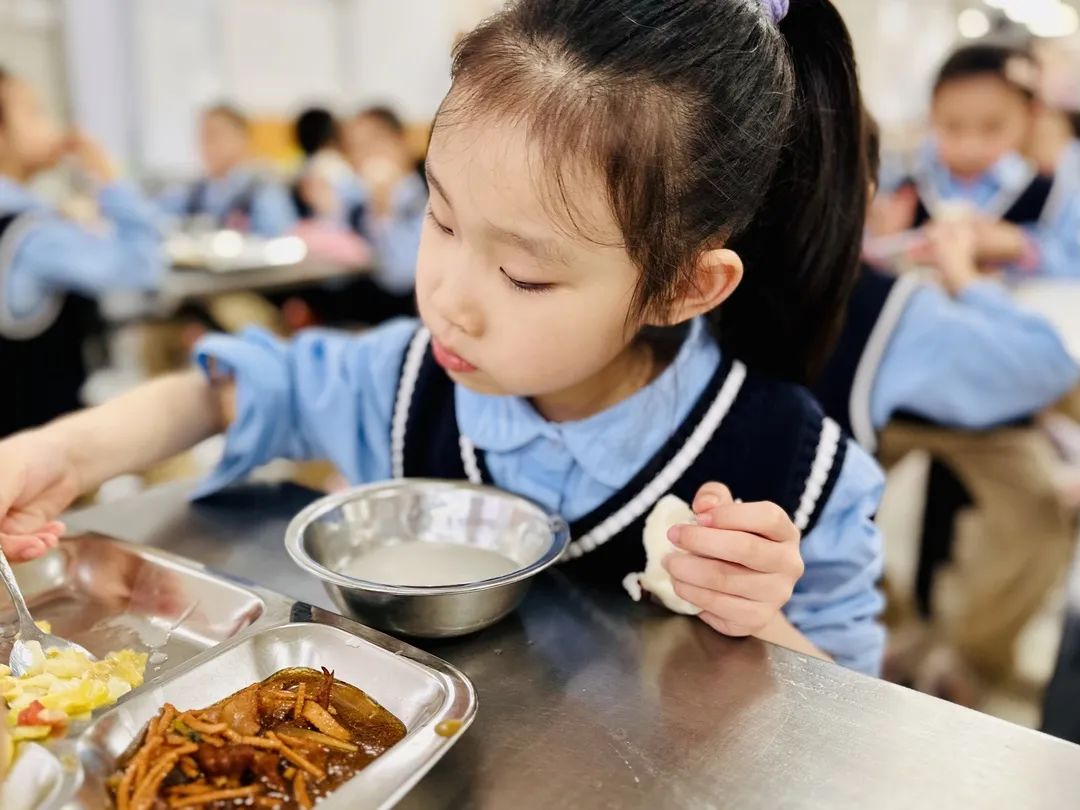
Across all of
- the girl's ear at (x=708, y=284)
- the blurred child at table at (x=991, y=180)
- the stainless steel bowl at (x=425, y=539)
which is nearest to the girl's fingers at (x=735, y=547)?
the stainless steel bowl at (x=425, y=539)

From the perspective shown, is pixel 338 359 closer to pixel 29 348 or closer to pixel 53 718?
pixel 53 718

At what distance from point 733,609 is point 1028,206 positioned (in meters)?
2.77

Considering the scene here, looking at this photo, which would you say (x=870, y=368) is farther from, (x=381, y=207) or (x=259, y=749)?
(x=381, y=207)

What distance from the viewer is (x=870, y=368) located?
4.33 ft

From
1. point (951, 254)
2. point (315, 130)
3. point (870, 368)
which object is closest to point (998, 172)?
point (951, 254)

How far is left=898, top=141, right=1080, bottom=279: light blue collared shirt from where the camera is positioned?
2.72m

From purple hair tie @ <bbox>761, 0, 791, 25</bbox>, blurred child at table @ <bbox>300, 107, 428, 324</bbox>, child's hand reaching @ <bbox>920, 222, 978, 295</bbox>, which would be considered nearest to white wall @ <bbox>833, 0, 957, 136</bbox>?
blurred child at table @ <bbox>300, 107, 428, 324</bbox>

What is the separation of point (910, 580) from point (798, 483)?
1888mm

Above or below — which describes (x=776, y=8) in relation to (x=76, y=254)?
A: above

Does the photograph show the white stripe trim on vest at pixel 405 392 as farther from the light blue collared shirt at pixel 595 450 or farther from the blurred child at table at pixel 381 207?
the blurred child at table at pixel 381 207

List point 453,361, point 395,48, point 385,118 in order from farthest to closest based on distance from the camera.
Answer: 1. point 395,48
2. point 385,118
3. point 453,361

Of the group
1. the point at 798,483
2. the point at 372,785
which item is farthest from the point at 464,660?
the point at 798,483

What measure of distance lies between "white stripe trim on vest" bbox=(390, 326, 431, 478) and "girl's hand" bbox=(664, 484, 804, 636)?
0.40 metres

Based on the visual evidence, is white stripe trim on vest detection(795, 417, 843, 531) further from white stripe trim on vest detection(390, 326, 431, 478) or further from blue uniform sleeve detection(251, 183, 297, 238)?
blue uniform sleeve detection(251, 183, 297, 238)
